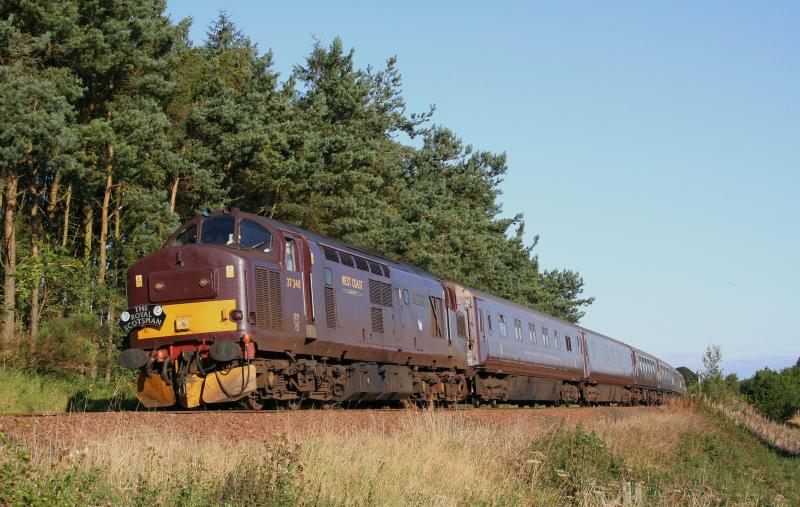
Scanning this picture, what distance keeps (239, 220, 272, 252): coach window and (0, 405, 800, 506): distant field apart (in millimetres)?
3438

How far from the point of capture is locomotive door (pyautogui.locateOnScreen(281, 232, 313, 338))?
641 inches

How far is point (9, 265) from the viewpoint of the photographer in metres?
25.8

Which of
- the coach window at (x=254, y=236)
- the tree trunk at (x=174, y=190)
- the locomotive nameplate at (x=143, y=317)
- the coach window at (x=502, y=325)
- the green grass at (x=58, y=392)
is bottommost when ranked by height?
the green grass at (x=58, y=392)

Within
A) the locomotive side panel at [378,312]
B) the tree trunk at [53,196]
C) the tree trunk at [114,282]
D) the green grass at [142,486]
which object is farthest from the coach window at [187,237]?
the tree trunk at [53,196]

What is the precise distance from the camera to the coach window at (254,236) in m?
16.2

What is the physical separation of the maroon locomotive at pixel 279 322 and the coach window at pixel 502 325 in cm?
355

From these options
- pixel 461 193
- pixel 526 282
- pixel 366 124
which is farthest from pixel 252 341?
pixel 526 282

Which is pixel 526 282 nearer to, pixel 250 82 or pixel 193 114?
pixel 250 82

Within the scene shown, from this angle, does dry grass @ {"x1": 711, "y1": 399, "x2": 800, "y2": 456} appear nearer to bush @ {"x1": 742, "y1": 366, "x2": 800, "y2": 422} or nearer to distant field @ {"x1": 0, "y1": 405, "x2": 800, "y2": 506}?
distant field @ {"x1": 0, "y1": 405, "x2": 800, "y2": 506}

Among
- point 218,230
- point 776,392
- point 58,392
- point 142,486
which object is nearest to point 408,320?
point 218,230

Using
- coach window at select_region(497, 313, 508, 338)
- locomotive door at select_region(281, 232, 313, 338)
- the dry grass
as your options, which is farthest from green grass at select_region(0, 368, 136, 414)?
the dry grass

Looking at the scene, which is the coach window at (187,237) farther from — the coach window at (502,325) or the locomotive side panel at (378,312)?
the coach window at (502,325)

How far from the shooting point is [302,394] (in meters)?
17.1

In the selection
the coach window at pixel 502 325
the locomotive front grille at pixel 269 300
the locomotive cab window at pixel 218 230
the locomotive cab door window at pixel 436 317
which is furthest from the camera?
the coach window at pixel 502 325
